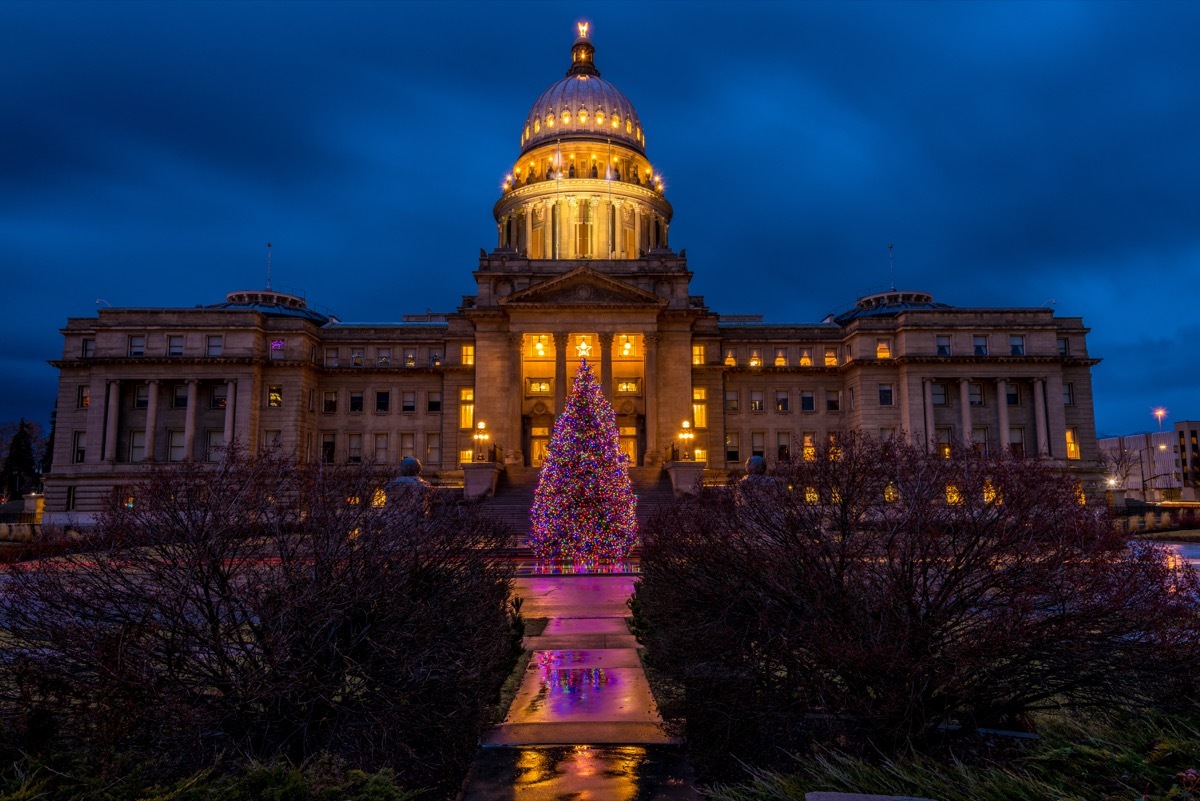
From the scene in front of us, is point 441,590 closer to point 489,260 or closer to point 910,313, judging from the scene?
point 489,260

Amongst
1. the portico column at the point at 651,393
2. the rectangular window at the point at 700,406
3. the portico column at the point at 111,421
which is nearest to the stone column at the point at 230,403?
the portico column at the point at 111,421

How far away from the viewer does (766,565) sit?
9.18 meters

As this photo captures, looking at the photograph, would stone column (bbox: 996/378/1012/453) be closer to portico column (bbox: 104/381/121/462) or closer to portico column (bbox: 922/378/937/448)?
portico column (bbox: 922/378/937/448)

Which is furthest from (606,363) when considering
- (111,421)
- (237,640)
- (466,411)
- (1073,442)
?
(237,640)

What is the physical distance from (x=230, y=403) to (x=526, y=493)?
28880 millimetres

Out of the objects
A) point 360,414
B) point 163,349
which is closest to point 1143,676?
point 360,414

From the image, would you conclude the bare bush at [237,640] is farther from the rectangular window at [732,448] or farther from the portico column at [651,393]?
the rectangular window at [732,448]

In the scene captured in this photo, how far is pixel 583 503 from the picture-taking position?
96.6 ft

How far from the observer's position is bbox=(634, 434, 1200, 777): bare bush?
7.54 m

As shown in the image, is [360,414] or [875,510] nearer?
[875,510]

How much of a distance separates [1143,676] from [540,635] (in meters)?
11.8

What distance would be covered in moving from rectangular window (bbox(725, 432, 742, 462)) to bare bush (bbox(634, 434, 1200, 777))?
58.0m

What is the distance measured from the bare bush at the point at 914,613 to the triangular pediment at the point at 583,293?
49568mm

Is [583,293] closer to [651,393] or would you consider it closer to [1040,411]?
[651,393]
